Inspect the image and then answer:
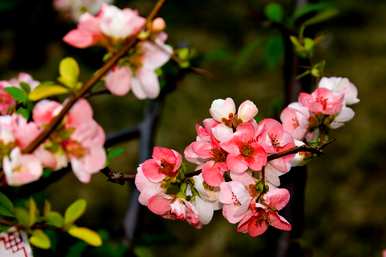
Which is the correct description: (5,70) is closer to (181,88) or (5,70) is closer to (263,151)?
(181,88)

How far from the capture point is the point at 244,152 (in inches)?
24.1

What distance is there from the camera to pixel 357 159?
2.06 metres

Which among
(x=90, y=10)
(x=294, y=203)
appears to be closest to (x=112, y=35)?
(x=294, y=203)

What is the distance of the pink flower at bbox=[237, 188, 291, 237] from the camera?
63 centimetres

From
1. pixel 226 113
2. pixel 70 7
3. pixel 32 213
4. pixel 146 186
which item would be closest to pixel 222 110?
pixel 226 113

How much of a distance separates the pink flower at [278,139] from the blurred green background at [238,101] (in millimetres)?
628

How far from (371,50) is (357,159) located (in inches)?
23.8

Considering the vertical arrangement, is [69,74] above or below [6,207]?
above

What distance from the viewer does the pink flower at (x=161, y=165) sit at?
0.63 m

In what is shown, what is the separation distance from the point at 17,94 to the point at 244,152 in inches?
10.3

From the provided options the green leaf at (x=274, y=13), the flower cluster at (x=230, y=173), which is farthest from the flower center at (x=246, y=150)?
the green leaf at (x=274, y=13)

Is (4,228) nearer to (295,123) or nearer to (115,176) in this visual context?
(115,176)

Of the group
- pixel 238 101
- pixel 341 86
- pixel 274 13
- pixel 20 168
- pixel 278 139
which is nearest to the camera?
pixel 20 168

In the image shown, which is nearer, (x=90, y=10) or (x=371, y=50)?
(x=90, y=10)
